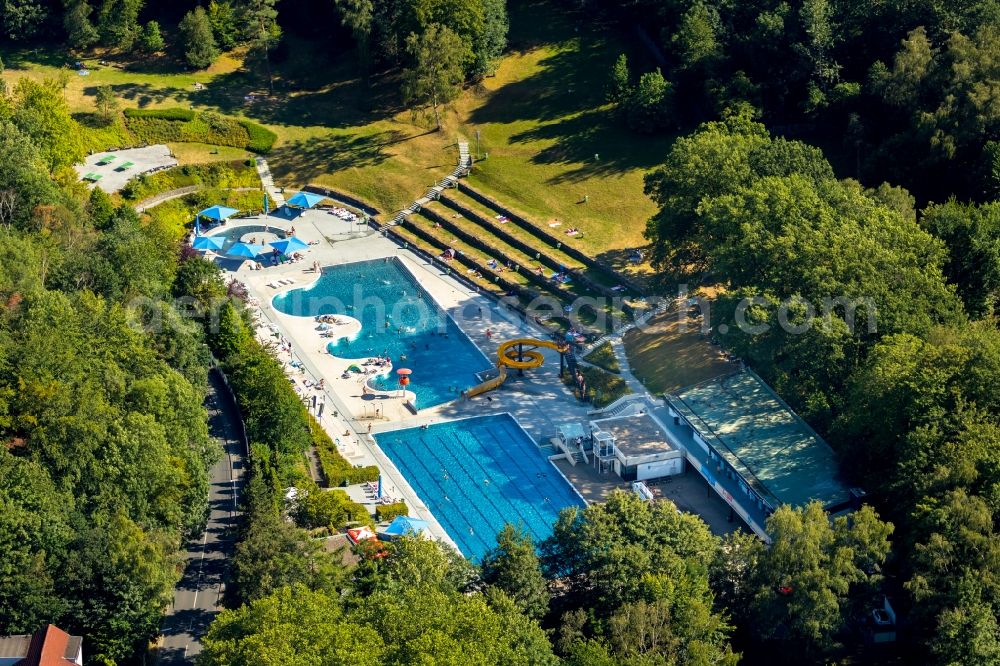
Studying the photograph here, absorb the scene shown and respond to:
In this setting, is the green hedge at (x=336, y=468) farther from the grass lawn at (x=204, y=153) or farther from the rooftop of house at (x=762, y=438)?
the grass lawn at (x=204, y=153)

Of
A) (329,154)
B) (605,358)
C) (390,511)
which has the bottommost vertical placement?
(390,511)

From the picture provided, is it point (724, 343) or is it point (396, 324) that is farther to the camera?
point (396, 324)

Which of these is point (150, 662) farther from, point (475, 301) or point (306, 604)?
point (475, 301)

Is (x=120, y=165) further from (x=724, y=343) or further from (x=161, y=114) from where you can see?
(x=724, y=343)

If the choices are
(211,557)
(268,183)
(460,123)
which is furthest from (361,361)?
(460,123)

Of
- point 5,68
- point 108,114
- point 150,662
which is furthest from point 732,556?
point 5,68

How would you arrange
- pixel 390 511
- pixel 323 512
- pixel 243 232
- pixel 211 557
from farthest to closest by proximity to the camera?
1. pixel 243 232
2. pixel 390 511
3. pixel 211 557
4. pixel 323 512
